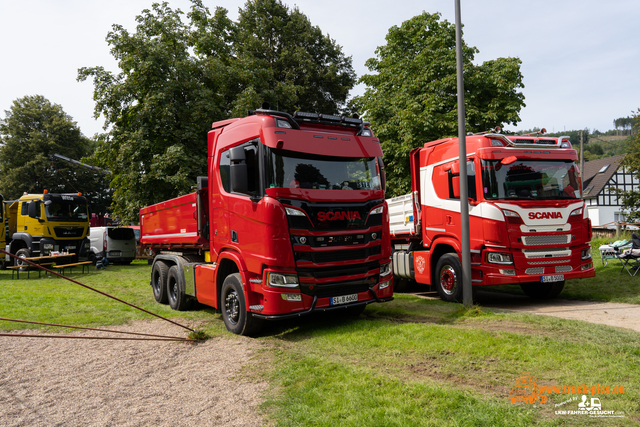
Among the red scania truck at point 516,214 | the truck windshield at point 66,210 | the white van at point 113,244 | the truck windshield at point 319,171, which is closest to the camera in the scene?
the truck windshield at point 319,171

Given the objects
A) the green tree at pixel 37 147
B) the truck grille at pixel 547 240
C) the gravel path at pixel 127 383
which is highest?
the green tree at pixel 37 147

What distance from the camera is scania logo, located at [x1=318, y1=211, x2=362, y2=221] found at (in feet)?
22.7

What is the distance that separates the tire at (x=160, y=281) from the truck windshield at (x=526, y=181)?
7401 millimetres

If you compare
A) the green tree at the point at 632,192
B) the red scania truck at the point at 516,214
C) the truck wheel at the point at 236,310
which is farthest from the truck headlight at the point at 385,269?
the green tree at the point at 632,192

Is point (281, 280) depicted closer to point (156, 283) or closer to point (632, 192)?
point (156, 283)

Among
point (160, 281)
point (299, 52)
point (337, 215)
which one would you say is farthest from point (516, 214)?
point (299, 52)

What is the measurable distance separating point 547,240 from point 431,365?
4.94 meters

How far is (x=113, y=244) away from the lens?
25.5 meters

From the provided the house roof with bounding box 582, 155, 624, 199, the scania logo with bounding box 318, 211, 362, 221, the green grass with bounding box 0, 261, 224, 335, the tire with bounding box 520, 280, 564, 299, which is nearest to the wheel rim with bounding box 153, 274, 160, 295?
the green grass with bounding box 0, 261, 224, 335

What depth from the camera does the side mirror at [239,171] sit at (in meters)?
7.03

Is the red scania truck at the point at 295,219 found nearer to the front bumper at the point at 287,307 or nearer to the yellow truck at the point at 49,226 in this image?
the front bumper at the point at 287,307

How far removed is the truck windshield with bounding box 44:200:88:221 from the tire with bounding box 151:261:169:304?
1232 centimetres

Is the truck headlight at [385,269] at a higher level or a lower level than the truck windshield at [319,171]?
lower

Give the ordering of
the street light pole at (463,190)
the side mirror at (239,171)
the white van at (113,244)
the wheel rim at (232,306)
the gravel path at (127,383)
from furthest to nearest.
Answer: the white van at (113,244)
the street light pole at (463,190)
the wheel rim at (232,306)
the side mirror at (239,171)
the gravel path at (127,383)
